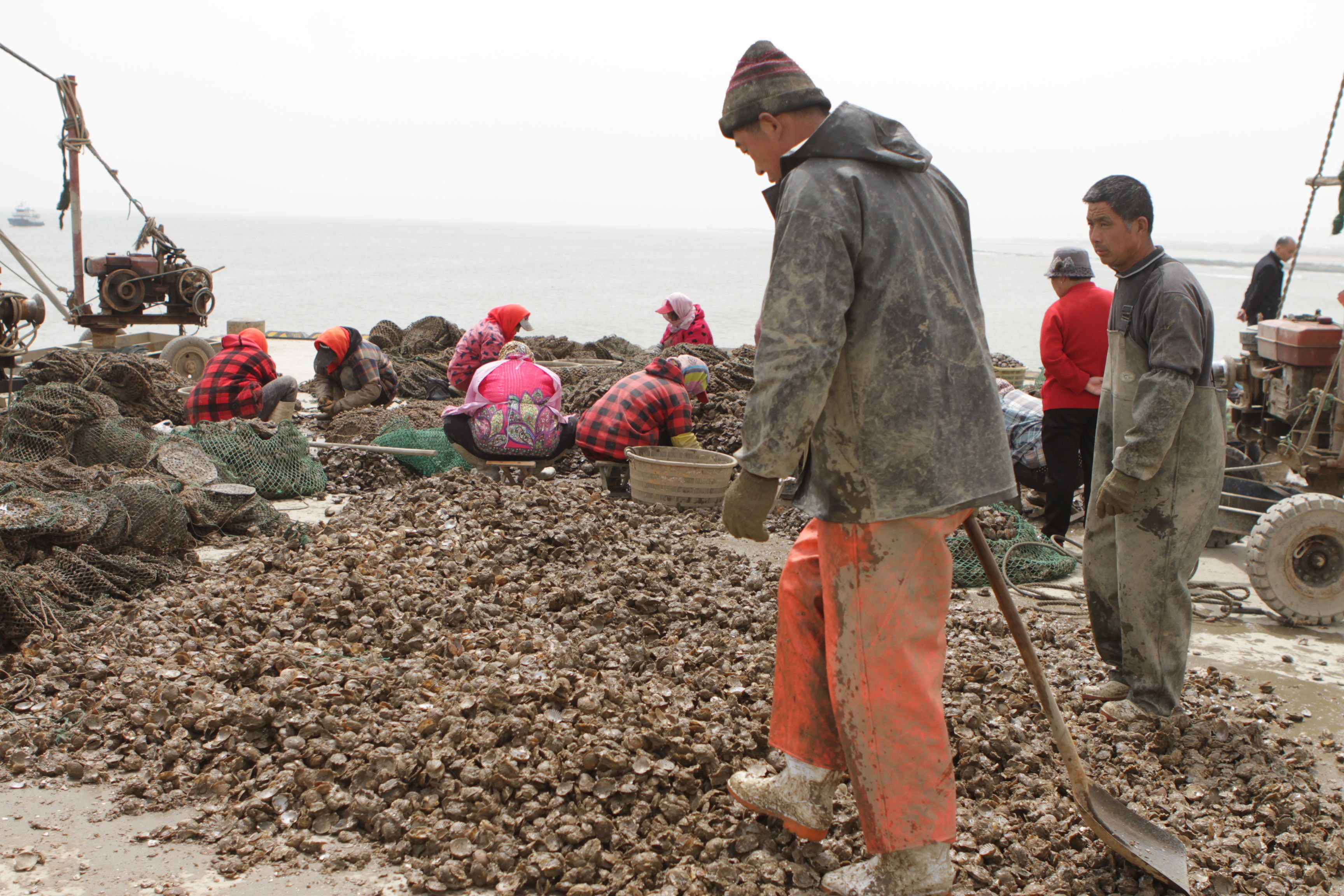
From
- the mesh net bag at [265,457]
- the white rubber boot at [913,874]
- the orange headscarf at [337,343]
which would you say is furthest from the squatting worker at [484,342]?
the white rubber boot at [913,874]

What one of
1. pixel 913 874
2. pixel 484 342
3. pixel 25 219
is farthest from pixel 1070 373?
pixel 25 219

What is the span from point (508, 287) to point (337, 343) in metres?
37.9

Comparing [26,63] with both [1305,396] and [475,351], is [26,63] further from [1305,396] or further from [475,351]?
[1305,396]

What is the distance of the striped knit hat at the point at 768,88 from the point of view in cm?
238

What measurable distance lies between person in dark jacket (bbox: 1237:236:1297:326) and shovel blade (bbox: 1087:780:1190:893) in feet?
30.8

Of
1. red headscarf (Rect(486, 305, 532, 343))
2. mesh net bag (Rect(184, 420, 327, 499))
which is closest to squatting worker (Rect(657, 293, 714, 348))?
red headscarf (Rect(486, 305, 532, 343))

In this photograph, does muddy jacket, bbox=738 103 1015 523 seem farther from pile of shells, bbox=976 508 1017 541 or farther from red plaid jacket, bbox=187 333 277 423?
red plaid jacket, bbox=187 333 277 423

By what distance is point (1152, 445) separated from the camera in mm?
3453

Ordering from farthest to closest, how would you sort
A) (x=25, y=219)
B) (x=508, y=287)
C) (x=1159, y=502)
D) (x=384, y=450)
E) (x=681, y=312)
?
(x=25, y=219) → (x=508, y=287) → (x=681, y=312) → (x=384, y=450) → (x=1159, y=502)

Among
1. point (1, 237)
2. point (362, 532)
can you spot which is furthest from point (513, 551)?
point (1, 237)

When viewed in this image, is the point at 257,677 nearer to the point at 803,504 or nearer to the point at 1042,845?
the point at 803,504

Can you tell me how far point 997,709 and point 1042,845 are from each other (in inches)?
31.5

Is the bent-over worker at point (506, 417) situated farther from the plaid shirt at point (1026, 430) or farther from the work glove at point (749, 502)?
the work glove at point (749, 502)

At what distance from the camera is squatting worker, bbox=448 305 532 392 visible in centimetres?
943
